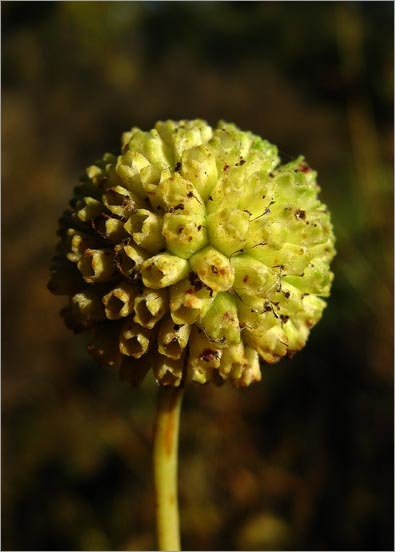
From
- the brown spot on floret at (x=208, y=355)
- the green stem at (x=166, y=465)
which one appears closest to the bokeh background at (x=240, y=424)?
the green stem at (x=166, y=465)

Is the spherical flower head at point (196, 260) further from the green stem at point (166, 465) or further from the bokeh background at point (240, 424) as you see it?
the bokeh background at point (240, 424)

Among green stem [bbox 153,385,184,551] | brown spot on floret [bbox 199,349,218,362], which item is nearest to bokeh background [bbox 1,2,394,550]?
green stem [bbox 153,385,184,551]

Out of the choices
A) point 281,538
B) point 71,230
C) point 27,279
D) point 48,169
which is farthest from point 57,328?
point 71,230

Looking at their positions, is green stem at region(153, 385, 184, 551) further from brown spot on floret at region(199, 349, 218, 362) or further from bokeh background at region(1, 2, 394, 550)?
bokeh background at region(1, 2, 394, 550)

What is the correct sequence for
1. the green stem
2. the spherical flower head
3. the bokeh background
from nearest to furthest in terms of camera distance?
the spherical flower head → the green stem → the bokeh background

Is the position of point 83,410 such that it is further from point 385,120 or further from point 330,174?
point 385,120

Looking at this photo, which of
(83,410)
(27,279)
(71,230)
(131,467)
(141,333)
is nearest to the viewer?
(141,333)
